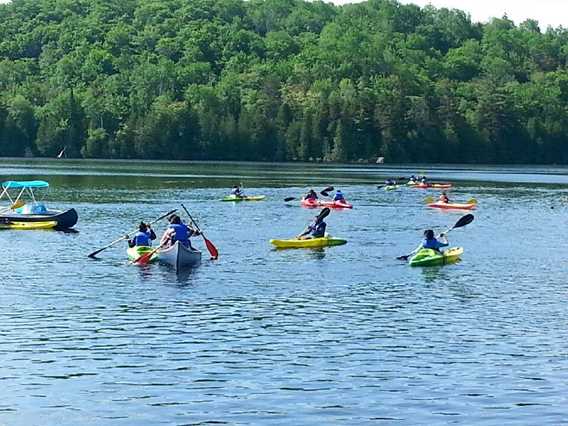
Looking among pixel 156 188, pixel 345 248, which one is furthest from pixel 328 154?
pixel 345 248

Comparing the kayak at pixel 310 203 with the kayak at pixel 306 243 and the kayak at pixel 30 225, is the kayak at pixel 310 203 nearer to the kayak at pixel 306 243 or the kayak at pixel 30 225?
the kayak at pixel 30 225

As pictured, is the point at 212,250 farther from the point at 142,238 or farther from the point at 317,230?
the point at 317,230

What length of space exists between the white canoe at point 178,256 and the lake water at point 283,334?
0.59 meters

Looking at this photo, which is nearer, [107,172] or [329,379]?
[329,379]

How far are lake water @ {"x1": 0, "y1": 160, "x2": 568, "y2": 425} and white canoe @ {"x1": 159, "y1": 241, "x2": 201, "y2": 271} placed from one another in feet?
1.95

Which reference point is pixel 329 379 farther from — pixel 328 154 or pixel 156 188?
pixel 328 154

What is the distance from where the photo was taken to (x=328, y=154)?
188 m

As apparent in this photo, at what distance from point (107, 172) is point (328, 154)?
60507mm

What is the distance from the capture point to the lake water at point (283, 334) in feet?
74.8

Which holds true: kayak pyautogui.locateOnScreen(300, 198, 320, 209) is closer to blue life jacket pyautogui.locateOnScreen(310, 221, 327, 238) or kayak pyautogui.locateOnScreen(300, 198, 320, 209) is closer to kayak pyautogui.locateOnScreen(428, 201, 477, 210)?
kayak pyautogui.locateOnScreen(428, 201, 477, 210)

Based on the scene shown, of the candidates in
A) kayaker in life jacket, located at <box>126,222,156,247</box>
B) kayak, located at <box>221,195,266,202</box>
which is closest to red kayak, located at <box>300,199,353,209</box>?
kayak, located at <box>221,195,266,202</box>

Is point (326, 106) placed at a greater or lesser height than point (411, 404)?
greater

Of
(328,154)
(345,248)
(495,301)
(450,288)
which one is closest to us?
(495,301)

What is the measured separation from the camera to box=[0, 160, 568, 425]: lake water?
898 inches
